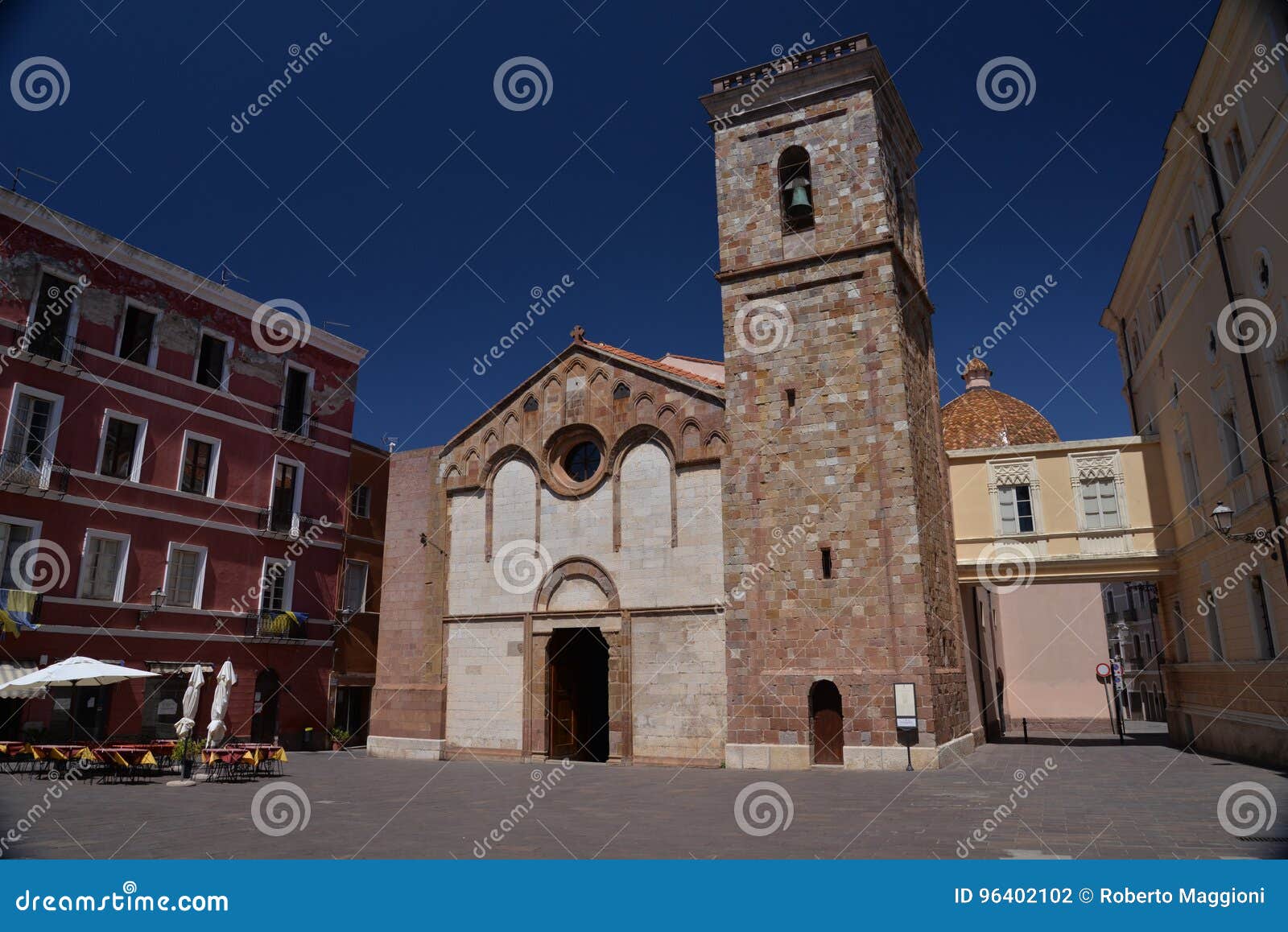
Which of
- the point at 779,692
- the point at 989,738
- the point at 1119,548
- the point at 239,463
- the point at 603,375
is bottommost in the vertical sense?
the point at 989,738

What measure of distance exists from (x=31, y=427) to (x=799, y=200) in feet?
66.1

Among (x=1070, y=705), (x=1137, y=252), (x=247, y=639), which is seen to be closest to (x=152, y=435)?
(x=247, y=639)

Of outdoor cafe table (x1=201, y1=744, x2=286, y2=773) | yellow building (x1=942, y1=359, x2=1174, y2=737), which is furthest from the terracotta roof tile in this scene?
outdoor cafe table (x1=201, y1=744, x2=286, y2=773)

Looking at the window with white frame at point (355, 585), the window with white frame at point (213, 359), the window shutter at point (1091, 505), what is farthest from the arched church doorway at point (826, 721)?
the window with white frame at point (213, 359)

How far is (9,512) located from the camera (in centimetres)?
2100

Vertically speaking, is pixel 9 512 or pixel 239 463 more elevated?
pixel 239 463

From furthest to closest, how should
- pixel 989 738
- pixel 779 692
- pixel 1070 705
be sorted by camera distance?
pixel 1070 705 → pixel 989 738 → pixel 779 692

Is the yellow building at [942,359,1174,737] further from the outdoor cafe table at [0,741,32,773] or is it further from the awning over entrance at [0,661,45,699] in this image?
the outdoor cafe table at [0,741,32,773]

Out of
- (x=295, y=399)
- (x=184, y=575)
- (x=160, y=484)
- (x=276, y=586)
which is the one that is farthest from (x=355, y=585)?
(x=160, y=484)

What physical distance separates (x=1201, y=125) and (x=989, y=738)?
63.1 feet

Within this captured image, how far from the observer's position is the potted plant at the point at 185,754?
57.4 feet

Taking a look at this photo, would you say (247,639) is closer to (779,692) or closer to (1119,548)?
(779,692)

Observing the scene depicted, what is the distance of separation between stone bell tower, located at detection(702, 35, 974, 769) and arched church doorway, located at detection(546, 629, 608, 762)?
514 cm

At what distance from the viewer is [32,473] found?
847 inches
